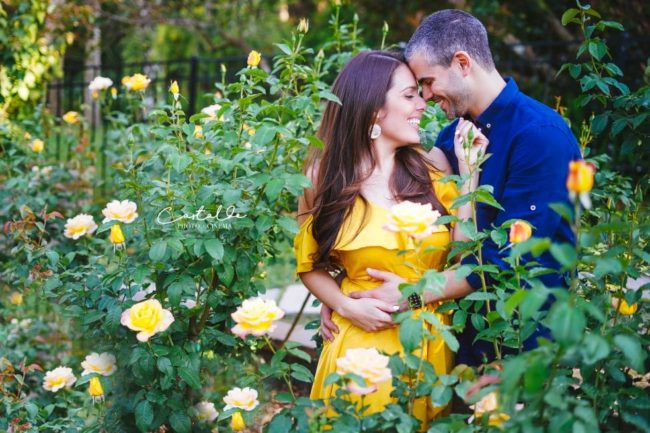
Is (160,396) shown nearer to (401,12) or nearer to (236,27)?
(401,12)

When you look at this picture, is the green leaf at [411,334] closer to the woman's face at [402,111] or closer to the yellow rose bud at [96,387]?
the woman's face at [402,111]

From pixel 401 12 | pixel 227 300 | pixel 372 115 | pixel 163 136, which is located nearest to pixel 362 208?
pixel 372 115

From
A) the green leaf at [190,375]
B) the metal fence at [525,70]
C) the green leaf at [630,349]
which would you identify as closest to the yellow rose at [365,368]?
the green leaf at [630,349]

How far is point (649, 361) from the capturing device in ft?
6.12

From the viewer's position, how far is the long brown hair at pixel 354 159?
2344 mm

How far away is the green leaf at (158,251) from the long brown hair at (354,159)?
0.47m

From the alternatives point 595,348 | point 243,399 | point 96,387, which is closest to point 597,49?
point 595,348

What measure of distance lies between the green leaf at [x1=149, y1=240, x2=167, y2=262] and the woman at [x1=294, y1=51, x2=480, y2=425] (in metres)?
0.44

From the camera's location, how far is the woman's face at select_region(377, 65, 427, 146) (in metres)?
2.37

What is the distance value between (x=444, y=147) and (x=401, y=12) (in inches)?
287

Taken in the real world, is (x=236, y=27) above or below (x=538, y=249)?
below

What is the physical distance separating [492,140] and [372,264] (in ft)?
1.83

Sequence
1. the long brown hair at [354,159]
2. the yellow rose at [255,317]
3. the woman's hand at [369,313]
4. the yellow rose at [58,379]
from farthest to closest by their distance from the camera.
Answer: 1. the yellow rose at [58,379]
2. the long brown hair at [354,159]
3. the woman's hand at [369,313]
4. the yellow rose at [255,317]

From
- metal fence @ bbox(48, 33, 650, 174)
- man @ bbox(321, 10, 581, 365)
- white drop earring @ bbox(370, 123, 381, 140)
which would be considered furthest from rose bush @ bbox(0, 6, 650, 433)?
metal fence @ bbox(48, 33, 650, 174)
